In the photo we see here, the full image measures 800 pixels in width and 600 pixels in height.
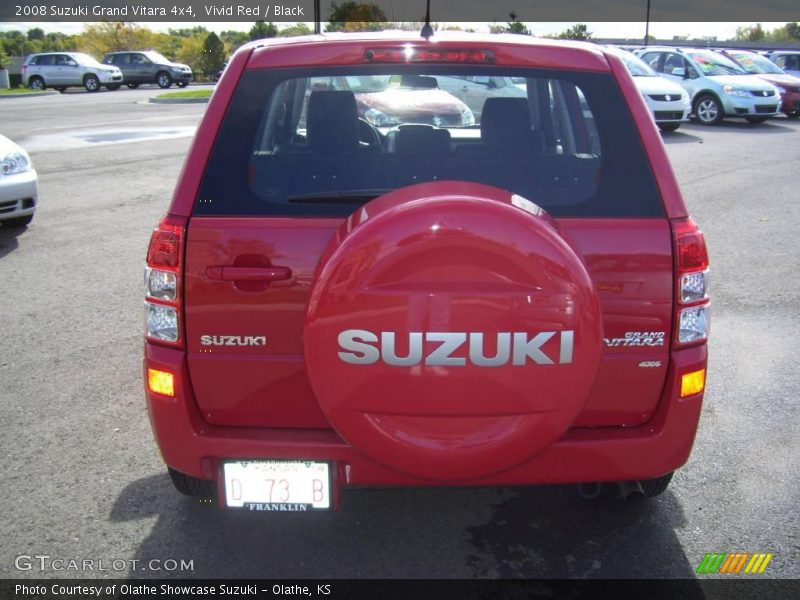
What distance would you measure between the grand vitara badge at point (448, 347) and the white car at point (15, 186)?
6.66m

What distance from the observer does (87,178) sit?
1153cm

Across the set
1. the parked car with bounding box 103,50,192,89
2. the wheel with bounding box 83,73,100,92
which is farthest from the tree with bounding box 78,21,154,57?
the wheel with bounding box 83,73,100,92

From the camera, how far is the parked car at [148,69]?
37.8m

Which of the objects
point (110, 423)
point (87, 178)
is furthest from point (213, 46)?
point (110, 423)

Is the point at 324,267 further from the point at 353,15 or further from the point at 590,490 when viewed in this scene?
the point at 353,15

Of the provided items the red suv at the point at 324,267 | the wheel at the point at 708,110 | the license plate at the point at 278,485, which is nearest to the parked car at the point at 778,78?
the wheel at the point at 708,110

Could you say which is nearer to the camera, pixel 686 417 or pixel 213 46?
pixel 686 417

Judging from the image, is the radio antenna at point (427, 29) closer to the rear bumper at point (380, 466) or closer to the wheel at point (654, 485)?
the rear bumper at point (380, 466)

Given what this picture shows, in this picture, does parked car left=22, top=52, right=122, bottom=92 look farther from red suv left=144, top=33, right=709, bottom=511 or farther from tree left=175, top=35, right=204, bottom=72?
red suv left=144, top=33, right=709, bottom=511

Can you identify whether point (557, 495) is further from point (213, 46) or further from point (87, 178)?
point (213, 46)

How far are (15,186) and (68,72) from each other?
1243 inches

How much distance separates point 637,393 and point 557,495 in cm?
96

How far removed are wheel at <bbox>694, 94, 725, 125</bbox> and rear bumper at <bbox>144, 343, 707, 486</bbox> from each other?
60.0 feet

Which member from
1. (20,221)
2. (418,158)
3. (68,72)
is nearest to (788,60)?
(20,221)
